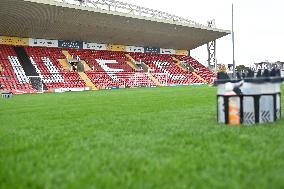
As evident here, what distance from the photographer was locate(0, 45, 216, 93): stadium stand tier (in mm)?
29112

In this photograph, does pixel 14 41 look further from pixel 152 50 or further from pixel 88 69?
pixel 152 50

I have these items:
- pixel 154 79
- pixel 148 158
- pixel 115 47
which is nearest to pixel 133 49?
pixel 115 47

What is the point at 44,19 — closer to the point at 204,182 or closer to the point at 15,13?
the point at 15,13

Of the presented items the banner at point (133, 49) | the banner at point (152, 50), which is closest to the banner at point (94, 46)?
the banner at point (133, 49)

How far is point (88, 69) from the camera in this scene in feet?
111

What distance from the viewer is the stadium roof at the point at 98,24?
2778 centimetres

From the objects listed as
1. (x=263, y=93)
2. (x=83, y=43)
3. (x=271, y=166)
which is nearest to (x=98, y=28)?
(x=83, y=43)

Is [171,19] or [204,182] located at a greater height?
[171,19]

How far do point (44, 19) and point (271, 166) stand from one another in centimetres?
2914

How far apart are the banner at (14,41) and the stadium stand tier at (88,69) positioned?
43 centimetres

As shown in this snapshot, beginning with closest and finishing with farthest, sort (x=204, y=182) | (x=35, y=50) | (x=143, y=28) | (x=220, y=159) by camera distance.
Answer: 1. (x=204, y=182)
2. (x=220, y=159)
3. (x=35, y=50)
4. (x=143, y=28)

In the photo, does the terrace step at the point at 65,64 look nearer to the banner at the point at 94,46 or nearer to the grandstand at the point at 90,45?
the grandstand at the point at 90,45

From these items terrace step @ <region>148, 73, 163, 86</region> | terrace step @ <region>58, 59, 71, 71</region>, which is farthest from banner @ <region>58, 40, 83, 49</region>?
terrace step @ <region>148, 73, 163, 86</region>

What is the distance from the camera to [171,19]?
36875 mm
